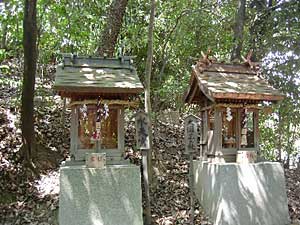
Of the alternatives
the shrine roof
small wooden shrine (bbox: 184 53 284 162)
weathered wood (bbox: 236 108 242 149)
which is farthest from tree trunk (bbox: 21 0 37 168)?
weathered wood (bbox: 236 108 242 149)

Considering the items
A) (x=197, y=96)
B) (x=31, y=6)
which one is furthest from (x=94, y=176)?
(x=31, y=6)

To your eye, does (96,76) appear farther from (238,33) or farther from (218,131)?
(238,33)

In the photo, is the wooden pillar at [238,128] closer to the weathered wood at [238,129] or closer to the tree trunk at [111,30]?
the weathered wood at [238,129]

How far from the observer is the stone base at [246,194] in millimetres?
5766

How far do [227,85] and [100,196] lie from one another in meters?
3.01

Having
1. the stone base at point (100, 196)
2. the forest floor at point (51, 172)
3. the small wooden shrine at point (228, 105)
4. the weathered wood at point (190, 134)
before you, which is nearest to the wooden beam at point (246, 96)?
the small wooden shrine at point (228, 105)

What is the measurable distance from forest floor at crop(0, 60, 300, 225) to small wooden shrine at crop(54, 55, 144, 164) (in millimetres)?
1504

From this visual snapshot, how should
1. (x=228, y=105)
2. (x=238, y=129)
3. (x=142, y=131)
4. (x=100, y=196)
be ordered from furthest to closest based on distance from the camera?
(x=238, y=129) < (x=228, y=105) < (x=142, y=131) < (x=100, y=196)

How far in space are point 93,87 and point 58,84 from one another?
52 cm

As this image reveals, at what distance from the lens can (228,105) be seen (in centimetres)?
607

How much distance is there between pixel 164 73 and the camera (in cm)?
991

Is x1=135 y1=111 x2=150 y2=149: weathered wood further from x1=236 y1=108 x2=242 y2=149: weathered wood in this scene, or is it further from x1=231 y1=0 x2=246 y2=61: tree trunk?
x1=231 y1=0 x2=246 y2=61: tree trunk

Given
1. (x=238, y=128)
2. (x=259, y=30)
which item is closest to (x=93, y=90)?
(x=238, y=128)

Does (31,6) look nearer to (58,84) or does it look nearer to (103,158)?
(58,84)
